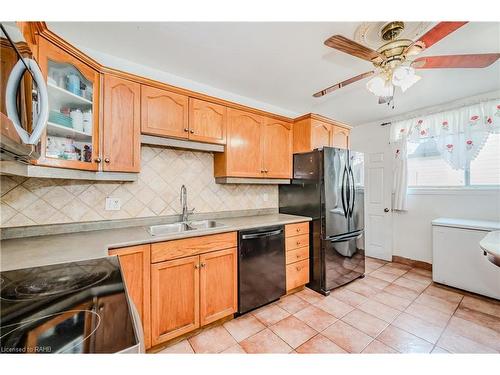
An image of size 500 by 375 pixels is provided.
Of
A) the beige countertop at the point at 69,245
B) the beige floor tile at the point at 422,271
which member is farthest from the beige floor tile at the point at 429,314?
the beige countertop at the point at 69,245

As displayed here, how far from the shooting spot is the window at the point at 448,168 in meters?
2.42

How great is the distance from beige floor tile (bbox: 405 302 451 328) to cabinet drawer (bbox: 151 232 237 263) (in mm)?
1917

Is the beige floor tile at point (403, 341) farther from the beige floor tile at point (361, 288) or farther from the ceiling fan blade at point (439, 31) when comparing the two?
the ceiling fan blade at point (439, 31)

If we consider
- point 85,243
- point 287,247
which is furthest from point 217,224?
point 85,243

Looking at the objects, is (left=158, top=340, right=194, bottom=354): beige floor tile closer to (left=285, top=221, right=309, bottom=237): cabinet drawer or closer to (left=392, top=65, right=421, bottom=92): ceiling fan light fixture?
(left=285, top=221, right=309, bottom=237): cabinet drawer

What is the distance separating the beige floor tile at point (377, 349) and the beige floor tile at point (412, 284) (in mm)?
1273

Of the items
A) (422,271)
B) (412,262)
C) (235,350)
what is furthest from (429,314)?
(235,350)

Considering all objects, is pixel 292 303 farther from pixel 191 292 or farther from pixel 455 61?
pixel 455 61

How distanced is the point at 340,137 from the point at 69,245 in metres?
3.10

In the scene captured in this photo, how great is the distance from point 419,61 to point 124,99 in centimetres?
216

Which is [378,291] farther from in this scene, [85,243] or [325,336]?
[85,243]

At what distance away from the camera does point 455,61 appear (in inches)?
52.8

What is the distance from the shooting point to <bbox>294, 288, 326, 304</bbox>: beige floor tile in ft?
7.30

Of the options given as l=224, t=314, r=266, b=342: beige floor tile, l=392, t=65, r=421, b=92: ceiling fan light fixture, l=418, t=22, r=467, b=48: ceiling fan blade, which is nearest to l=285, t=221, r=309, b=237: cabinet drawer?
l=224, t=314, r=266, b=342: beige floor tile
